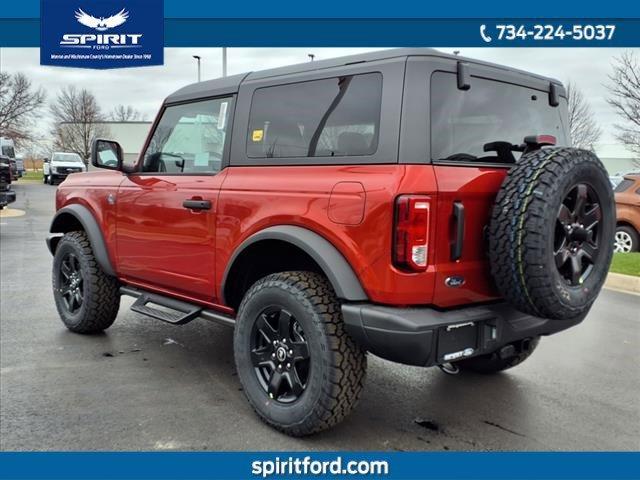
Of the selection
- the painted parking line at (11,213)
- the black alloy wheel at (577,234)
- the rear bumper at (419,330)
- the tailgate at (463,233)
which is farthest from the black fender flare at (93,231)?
the painted parking line at (11,213)

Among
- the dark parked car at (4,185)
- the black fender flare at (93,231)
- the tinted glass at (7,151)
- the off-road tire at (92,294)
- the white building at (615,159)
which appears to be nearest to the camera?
the black fender flare at (93,231)

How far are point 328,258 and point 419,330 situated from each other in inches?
22.4

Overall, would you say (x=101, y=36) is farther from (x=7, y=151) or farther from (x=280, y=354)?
(x=7, y=151)

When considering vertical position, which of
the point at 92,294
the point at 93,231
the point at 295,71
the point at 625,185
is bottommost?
the point at 92,294

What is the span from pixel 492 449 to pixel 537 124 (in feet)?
6.20

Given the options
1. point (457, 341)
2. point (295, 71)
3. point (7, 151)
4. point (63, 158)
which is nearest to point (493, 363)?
point (457, 341)

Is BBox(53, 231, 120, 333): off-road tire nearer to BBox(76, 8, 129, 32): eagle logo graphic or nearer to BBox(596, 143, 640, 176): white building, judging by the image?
BBox(76, 8, 129, 32): eagle logo graphic

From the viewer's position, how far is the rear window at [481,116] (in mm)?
2812

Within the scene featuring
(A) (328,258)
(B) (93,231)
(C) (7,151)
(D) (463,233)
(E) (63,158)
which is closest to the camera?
(D) (463,233)

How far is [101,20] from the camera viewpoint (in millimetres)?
5168

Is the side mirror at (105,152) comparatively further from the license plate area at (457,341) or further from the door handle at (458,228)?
the license plate area at (457,341)

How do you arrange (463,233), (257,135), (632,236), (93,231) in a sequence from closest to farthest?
(463,233) → (257,135) → (93,231) → (632,236)

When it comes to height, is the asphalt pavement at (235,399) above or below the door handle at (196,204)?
below

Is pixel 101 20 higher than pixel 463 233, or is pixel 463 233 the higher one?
pixel 101 20
